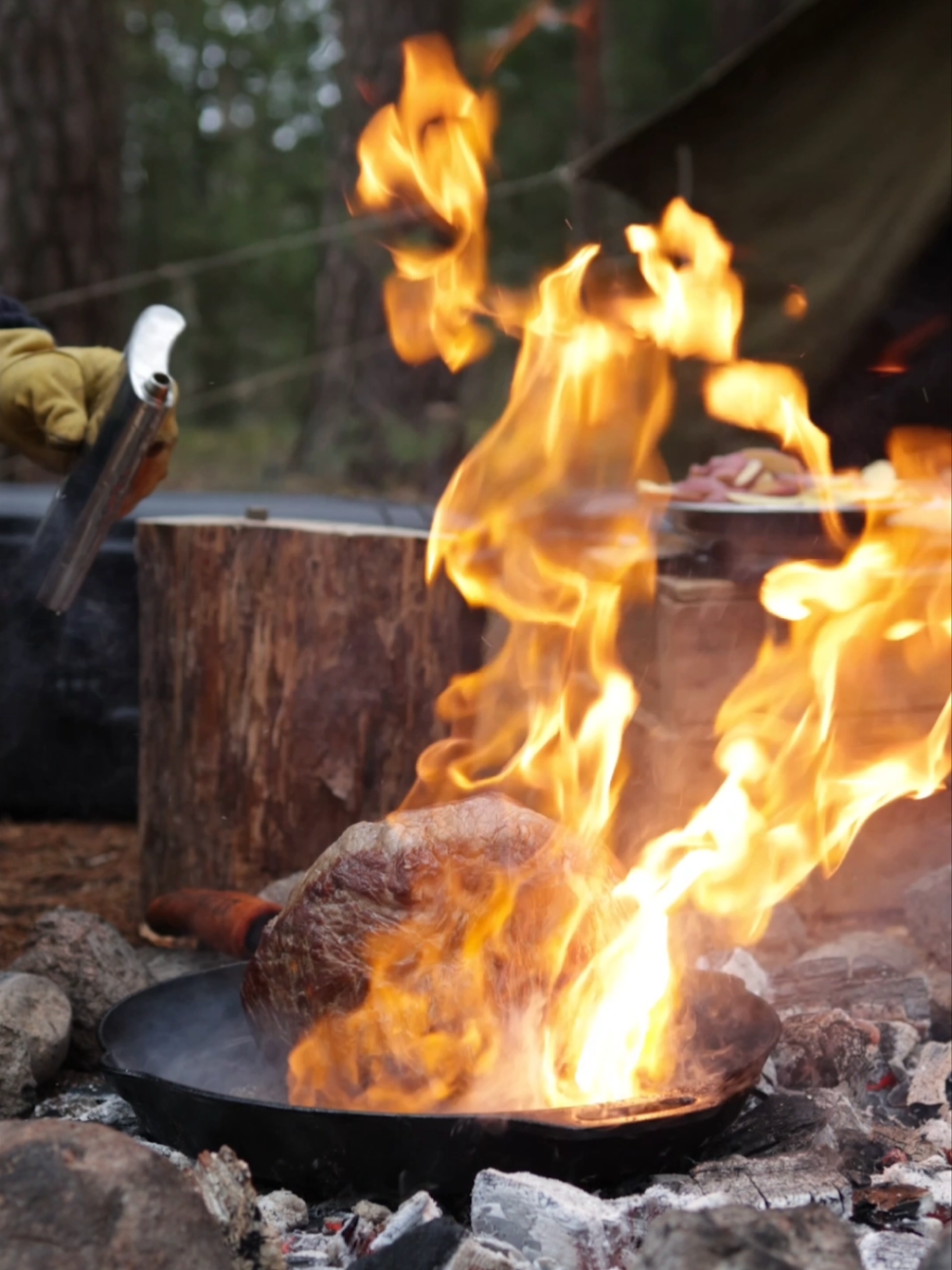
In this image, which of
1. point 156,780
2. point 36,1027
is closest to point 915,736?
point 156,780

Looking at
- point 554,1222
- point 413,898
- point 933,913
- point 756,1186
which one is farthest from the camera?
point 933,913

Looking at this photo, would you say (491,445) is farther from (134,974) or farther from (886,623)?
(134,974)

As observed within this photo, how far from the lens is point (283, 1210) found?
2.49 m

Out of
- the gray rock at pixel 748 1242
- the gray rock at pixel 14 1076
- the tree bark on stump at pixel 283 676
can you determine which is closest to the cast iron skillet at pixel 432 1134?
the gray rock at pixel 14 1076

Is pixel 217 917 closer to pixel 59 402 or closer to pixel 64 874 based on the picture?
pixel 59 402

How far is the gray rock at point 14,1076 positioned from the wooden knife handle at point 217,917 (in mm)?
600

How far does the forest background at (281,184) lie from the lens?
793 cm

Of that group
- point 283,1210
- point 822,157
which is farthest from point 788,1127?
point 822,157

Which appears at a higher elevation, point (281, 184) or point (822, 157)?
point (281, 184)

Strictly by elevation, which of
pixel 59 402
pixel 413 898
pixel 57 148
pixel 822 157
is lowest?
pixel 413 898

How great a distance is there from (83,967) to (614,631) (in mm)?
1826

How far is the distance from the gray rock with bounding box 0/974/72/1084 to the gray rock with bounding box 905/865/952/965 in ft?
7.30

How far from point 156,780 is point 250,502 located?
60.2 inches

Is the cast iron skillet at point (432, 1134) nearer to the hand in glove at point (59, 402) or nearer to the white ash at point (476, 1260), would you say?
the white ash at point (476, 1260)
